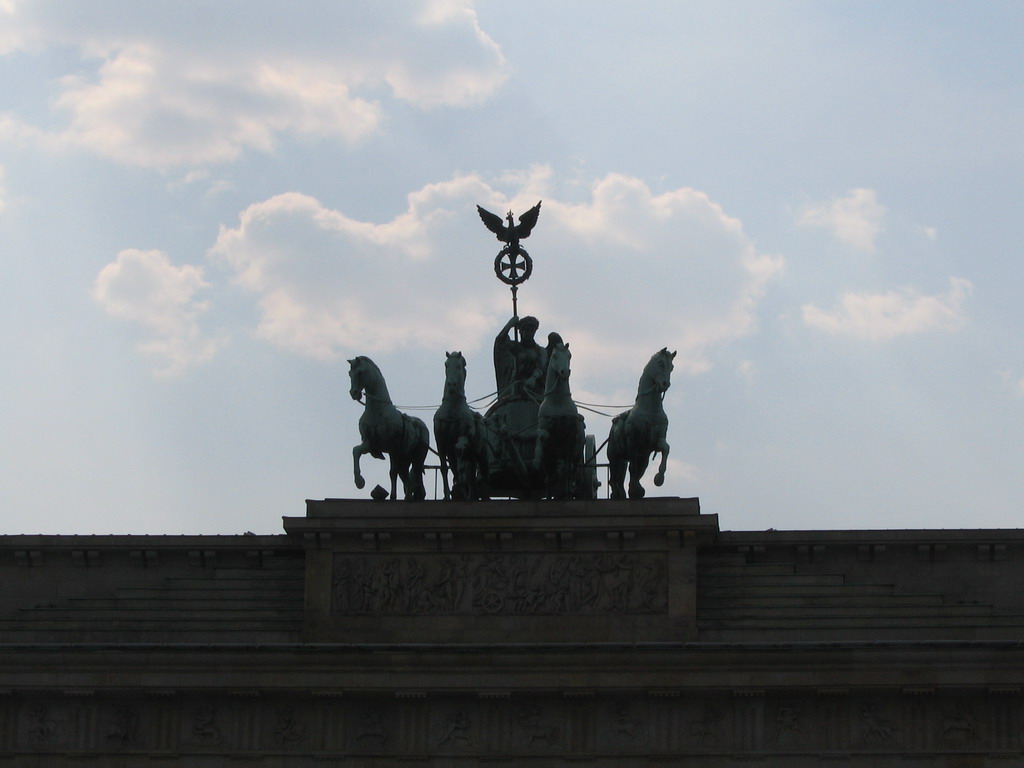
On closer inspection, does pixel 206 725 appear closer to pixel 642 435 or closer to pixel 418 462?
pixel 418 462

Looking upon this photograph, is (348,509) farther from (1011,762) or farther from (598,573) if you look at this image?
(1011,762)

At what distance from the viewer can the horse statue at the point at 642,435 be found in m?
44.1

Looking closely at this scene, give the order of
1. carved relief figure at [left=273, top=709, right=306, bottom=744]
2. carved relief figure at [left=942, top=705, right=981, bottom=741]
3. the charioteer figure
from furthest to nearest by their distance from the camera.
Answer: the charioteer figure < carved relief figure at [left=273, top=709, right=306, bottom=744] < carved relief figure at [left=942, top=705, right=981, bottom=741]

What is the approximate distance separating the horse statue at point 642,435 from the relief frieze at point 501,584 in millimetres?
1472

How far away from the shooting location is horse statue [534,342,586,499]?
44.1m

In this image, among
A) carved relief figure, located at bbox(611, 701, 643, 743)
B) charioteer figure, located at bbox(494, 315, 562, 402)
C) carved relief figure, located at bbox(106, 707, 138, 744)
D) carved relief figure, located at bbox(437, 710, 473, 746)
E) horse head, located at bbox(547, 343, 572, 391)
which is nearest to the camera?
carved relief figure, located at bbox(611, 701, 643, 743)

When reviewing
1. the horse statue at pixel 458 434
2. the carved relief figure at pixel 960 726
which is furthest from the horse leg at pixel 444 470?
the carved relief figure at pixel 960 726

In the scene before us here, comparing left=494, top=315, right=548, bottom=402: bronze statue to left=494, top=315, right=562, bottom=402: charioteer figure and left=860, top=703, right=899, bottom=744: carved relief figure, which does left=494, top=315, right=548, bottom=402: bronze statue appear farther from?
left=860, top=703, right=899, bottom=744: carved relief figure

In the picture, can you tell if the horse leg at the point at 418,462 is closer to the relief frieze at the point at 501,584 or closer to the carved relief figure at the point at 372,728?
the relief frieze at the point at 501,584

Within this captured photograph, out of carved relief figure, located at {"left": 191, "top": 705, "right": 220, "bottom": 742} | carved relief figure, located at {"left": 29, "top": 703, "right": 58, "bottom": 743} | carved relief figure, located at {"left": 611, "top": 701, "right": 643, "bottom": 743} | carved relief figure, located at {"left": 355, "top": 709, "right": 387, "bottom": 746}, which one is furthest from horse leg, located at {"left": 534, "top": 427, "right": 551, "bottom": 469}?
carved relief figure, located at {"left": 29, "top": 703, "right": 58, "bottom": 743}

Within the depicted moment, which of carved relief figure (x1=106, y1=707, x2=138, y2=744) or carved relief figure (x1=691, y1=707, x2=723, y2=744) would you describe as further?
carved relief figure (x1=106, y1=707, x2=138, y2=744)

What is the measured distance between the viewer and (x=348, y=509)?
4388 cm

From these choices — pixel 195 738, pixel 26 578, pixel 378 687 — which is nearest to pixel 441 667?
pixel 378 687

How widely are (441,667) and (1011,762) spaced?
9.23m
